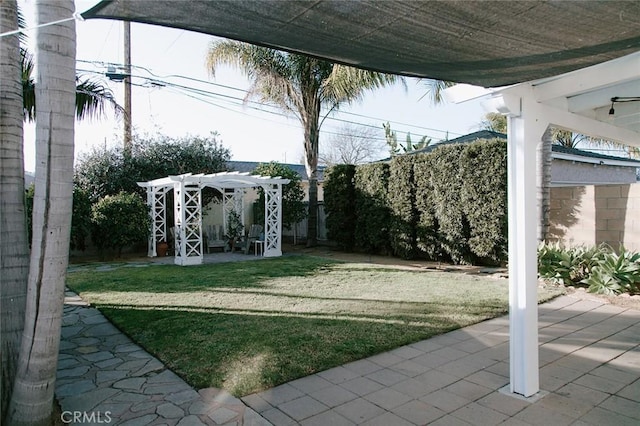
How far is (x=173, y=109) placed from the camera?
47.2ft

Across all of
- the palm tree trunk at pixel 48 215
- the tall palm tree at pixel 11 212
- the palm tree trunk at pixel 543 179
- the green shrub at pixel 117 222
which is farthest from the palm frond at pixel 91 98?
the palm tree trunk at pixel 543 179

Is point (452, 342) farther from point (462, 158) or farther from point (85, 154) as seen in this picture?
point (85, 154)

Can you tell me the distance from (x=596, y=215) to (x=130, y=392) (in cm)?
818

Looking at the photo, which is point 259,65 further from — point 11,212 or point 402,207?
point 11,212

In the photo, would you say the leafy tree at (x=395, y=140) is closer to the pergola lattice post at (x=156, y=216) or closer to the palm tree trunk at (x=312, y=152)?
the palm tree trunk at (x=312, y=152)

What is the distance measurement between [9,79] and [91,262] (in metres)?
9.30

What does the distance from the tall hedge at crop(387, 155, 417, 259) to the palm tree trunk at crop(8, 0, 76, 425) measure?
883 centimetres

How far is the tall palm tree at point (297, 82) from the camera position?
12250 millimetres

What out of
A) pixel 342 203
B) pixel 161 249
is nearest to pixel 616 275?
pixel 342 203

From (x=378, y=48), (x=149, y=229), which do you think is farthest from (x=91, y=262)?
(x=378, y=48)

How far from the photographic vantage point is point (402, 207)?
34.6 feet

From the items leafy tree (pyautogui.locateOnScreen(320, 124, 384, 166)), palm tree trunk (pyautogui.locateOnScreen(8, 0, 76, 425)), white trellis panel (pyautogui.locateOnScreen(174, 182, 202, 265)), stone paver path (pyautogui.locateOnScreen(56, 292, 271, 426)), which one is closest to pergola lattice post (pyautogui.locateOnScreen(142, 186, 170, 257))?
white trellis panel (pyautogui.locateOnScreen(174, 182, 202, 265))

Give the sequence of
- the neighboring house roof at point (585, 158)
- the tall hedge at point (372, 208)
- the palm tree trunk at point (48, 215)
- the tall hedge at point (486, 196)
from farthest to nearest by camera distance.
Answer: the tall hedge at point (372, 208)
the neighboring house roof at point (585, 158)
the tall hedge at point (486, 196)
the palm tree trunk at point (48, 215)

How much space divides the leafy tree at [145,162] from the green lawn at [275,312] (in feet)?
14.4
